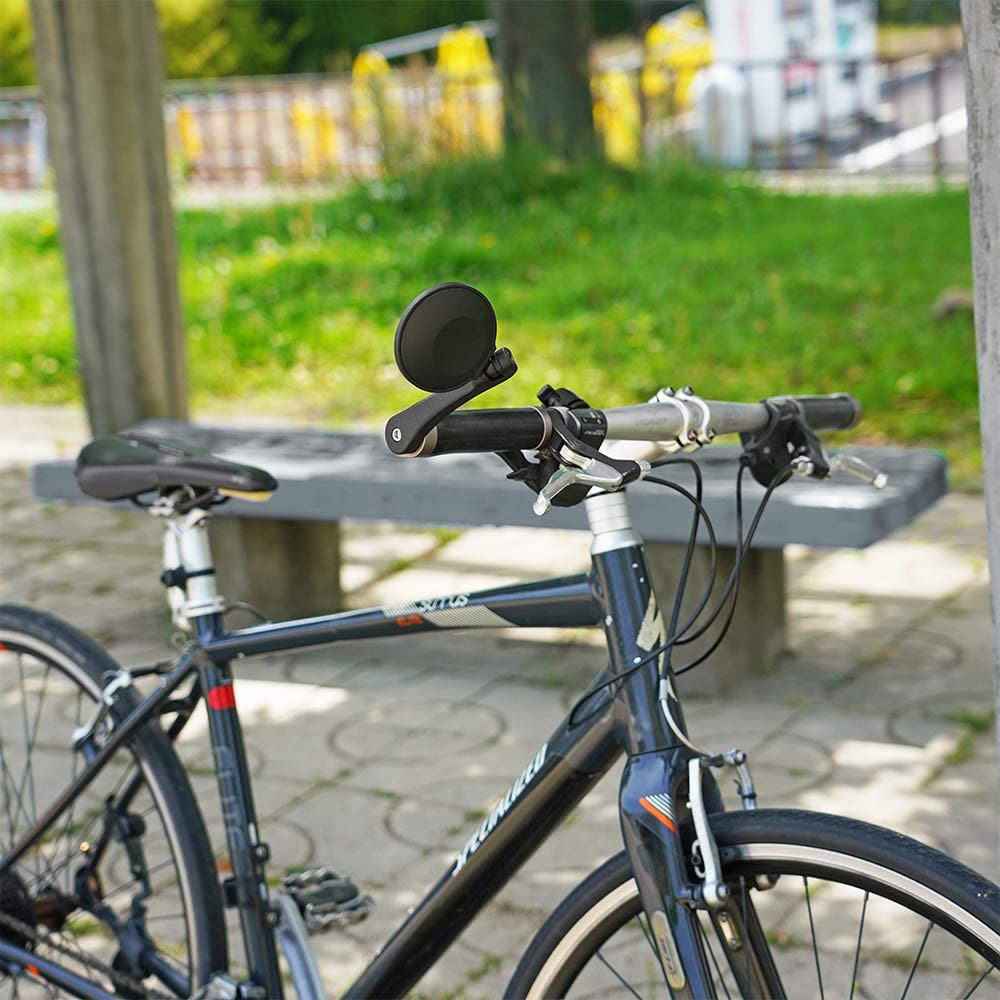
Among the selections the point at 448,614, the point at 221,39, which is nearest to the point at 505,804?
the point at 448,614

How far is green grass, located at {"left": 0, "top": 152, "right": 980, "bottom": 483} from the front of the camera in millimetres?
7422

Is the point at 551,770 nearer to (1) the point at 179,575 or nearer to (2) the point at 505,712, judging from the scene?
(1) the point at 179,575

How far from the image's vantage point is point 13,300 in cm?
1047

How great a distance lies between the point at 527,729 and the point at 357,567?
5.19 feet

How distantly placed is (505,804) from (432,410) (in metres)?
0.65

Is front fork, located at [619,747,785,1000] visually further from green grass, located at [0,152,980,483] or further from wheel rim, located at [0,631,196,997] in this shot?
green grass, located at [0,152,980,483]

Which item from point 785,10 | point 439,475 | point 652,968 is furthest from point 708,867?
point 785,10

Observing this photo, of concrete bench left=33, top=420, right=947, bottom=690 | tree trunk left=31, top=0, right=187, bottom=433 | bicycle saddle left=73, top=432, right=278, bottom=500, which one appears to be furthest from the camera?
tree trunk left=31, top=0, right=187, bottom=433

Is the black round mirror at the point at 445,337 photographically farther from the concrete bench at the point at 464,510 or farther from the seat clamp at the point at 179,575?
the concrete bench at the point at 464,510

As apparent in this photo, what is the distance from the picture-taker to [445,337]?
1.53 m

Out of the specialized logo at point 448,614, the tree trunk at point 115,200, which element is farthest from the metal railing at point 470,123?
the specialized logo at point 448,614

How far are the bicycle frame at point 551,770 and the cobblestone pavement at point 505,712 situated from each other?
759 mm

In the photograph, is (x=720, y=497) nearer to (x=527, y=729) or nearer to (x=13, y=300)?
(x=527, y=729)

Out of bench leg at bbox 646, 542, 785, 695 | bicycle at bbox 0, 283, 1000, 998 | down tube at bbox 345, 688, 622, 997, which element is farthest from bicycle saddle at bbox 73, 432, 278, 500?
bench leg at bbox 646, 542, 785, 695
